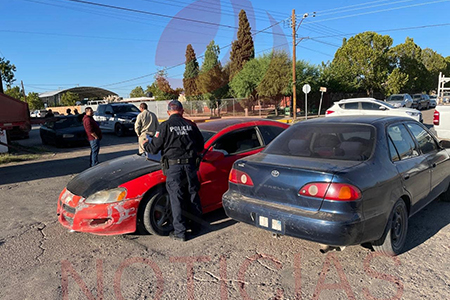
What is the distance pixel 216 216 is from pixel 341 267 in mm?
2065

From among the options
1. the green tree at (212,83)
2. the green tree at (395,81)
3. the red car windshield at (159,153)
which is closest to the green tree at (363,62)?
the green tree at (395,81)

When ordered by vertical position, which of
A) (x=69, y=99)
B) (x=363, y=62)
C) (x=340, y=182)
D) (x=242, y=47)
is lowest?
(x=340, y=182)

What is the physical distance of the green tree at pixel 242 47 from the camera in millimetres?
44188

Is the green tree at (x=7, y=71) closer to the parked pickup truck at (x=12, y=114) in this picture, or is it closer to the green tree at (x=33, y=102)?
the parked pickup truck at (x=12, y=114)

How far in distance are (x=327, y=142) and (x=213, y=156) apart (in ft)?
5.15

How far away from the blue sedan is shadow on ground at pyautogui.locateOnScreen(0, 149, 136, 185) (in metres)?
6.65

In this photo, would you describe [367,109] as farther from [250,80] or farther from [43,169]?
[250,80]

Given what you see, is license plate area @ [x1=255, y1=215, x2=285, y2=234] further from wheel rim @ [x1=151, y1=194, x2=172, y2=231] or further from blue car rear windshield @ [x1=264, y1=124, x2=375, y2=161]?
wheel rim @ [x1=151, y1=194, x2=172, y2=231]

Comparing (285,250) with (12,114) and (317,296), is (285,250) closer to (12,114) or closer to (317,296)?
(317,296)

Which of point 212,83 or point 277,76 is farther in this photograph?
point 212,83

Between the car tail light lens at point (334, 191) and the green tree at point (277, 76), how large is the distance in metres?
29.9

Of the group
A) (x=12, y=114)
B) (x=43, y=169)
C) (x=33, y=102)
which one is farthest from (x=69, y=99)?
(x=43, y=169)

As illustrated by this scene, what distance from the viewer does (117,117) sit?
57.9ft

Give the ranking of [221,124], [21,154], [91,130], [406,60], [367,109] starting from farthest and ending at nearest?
[406,60] < [367,109] < [21,154] < [91,130] < [221,124]
